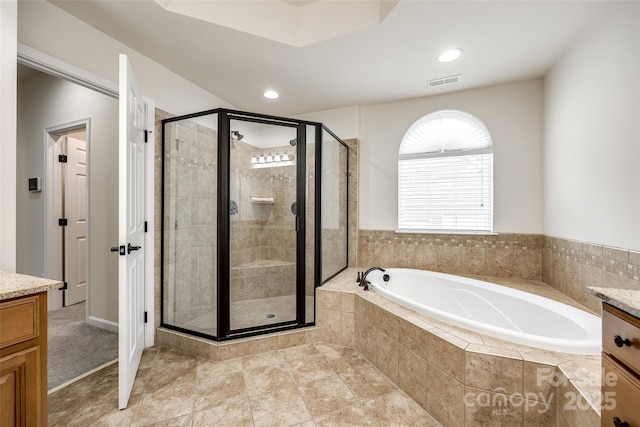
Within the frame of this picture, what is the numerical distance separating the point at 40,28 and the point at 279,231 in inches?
87.5

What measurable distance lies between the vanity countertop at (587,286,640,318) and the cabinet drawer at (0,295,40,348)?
189 cm

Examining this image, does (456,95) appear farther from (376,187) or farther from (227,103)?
(227,103)

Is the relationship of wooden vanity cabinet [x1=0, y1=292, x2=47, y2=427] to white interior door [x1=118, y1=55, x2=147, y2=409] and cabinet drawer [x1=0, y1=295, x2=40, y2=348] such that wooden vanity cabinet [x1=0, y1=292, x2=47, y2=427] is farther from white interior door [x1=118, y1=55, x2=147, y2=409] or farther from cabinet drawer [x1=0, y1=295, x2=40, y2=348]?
white interior door [x1=118, y1=55, x2=147, y2=409]

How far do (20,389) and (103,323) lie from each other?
2034 mm

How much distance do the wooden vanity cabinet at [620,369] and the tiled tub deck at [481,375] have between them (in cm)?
18

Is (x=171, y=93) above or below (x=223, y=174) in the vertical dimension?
above

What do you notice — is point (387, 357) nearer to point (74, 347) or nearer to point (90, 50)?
point (74, 347)

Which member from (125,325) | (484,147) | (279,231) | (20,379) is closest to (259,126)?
(279,231)

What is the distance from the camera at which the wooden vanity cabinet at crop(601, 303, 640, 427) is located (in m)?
0.73

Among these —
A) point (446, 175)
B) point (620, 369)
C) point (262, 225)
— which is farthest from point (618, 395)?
point (262, 225)

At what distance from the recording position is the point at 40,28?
160cm

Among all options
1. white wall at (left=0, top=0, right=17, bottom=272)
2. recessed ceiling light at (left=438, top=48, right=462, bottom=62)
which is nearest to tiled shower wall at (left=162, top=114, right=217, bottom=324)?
white wall at (left=0, top=0, right=17, bottom=272)

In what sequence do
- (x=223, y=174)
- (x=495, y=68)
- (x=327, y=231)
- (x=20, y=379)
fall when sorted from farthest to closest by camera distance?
1. (x=327, y=231)
2. (x=495, y=68)
3. (x=223, y=174)
4. (x=20, y=379)

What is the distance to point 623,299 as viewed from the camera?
769 mm
